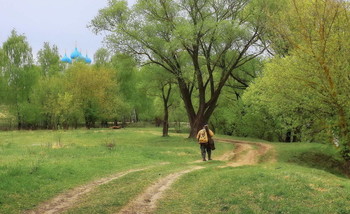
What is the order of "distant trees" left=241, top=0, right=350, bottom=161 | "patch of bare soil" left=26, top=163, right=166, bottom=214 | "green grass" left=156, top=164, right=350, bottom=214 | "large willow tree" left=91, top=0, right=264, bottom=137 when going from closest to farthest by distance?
"green grass" left=156, top=164, right=350, bottom=214 < "patch of bare soil" left=26, top=163, right=166, bottom=214 < "distant trees" left=241, top=0, right=350, bottom=161 < "large willow tree" left=91, top=0, right=264, bottom=137

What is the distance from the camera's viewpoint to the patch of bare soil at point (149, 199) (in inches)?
330

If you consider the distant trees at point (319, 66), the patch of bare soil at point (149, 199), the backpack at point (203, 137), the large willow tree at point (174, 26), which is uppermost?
the large willow tree at point (174, 26)

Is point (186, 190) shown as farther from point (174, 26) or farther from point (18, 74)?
point (18, 74)

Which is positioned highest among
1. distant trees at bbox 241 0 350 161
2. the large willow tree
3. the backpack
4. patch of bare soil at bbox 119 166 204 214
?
the large willow tree

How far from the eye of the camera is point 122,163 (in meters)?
18.0

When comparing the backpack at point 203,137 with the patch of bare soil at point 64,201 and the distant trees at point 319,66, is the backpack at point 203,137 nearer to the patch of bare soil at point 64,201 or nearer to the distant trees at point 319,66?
the distant trees at point 319,66

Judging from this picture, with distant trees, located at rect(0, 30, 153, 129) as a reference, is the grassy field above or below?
below

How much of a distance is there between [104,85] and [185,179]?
165 ft

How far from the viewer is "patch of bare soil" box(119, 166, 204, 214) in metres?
8.39

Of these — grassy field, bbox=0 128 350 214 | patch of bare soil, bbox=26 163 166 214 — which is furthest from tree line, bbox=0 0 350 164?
patch of bare soil, bbox=26 163 166 214

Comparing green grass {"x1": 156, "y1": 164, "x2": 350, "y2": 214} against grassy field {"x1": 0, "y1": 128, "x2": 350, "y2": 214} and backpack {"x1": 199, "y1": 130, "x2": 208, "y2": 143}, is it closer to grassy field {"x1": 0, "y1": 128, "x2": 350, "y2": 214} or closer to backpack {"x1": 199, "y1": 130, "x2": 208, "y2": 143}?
grassy field {"x1": 0, "y1": 128, "x2": 350, "y2": 214}

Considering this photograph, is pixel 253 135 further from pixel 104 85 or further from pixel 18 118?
pixel 18 118

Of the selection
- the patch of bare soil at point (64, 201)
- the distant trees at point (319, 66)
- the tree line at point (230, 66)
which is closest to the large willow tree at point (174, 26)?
the tree line at point (230, 66)

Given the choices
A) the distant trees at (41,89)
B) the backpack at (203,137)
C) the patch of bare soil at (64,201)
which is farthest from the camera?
the distant trees at (41,89)
